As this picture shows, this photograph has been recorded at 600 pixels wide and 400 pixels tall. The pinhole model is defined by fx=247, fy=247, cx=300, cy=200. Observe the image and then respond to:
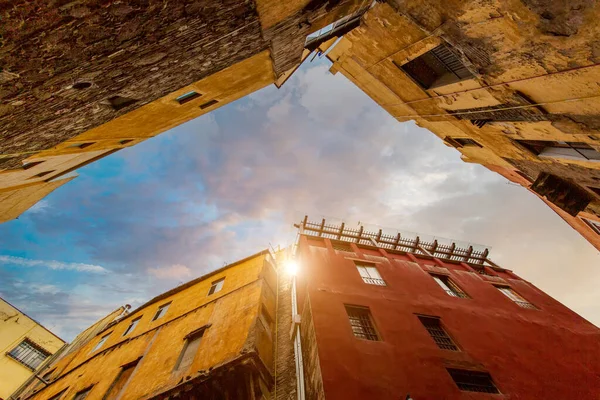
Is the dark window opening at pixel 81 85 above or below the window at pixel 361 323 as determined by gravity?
below

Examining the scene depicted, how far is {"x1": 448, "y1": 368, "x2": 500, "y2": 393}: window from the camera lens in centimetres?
810

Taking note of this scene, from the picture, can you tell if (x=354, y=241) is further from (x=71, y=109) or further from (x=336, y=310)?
(x=71, y=109)

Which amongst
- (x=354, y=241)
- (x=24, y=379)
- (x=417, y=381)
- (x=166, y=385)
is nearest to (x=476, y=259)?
(x=354, y=241)

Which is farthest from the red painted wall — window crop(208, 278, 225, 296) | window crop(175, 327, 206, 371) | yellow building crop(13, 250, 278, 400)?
window crop(208, 278, 225, 296)

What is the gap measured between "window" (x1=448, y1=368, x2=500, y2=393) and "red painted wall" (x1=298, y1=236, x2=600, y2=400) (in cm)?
20

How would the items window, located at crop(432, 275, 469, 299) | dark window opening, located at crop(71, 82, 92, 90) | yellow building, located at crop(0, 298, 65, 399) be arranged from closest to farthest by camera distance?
1. dark window opening, located at crop(71, 82, 92, 90)
2. window, located at crop(432, 275, 469, 299)
3. yellow building, located at crop(0, 298, 65, 399)

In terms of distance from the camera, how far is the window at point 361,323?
867 cm

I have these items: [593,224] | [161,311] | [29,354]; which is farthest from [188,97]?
[29,354]

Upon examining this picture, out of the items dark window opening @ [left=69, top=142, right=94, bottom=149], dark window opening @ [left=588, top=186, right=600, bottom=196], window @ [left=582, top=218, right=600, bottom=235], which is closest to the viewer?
dark window opening @ [left=69, top=142, right=94, bottom=149]

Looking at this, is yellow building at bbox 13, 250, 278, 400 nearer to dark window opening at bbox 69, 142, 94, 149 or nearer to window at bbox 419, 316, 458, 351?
window at bbox 419, 316, 458, 351

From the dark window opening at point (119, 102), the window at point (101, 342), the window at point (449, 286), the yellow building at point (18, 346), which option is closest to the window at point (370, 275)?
the window at point (449, 286)

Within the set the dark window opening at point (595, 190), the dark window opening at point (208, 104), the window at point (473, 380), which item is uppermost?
the dark window opening at point (208, 104)

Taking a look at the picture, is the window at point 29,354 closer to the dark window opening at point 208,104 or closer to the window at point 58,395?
the window at point 58,395

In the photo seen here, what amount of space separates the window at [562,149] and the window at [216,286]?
1429cm
